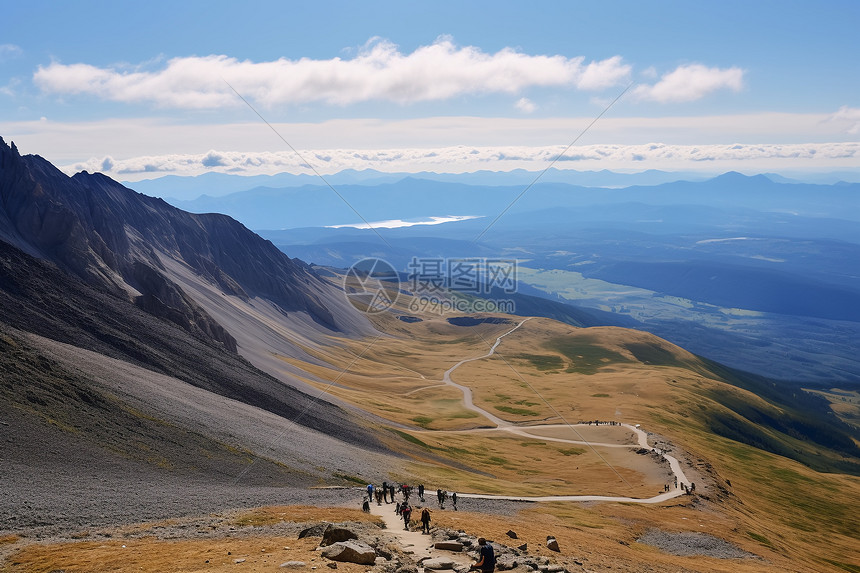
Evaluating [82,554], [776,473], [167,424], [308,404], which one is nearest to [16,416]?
[167,424]

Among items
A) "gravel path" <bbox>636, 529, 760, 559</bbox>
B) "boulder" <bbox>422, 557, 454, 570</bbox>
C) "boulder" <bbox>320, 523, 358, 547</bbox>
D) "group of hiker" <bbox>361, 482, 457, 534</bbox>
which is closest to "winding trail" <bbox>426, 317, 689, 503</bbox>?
"group of hiker" <bbox>361, 482, 457, 534</bbox>

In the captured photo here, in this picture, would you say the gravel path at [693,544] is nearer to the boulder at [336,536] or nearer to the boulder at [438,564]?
the boulder at [438,564]

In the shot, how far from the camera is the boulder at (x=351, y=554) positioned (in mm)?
30469

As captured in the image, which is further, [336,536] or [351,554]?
[336,536]

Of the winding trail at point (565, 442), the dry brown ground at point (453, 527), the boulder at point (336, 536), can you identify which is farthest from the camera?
the winding trail at point (565, 442)

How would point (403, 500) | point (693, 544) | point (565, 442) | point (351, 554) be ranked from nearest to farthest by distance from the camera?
point (351, 554), point (403, 500), point (693, 544), point (565, 442)

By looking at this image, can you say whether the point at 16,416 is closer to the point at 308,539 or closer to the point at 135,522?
the point at 135,522

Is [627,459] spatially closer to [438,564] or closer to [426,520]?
[426,520]

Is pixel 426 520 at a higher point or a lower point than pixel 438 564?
lower

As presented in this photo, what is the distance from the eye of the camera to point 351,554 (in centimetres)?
3056

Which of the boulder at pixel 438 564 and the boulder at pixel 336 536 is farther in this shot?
the boulder at pixel 336 536

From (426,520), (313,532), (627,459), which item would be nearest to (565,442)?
(627,459)

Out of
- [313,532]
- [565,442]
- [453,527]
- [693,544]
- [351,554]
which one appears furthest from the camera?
[565,442]

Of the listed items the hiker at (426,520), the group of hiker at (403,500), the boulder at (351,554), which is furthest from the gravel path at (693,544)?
the boulder at (351,554)
